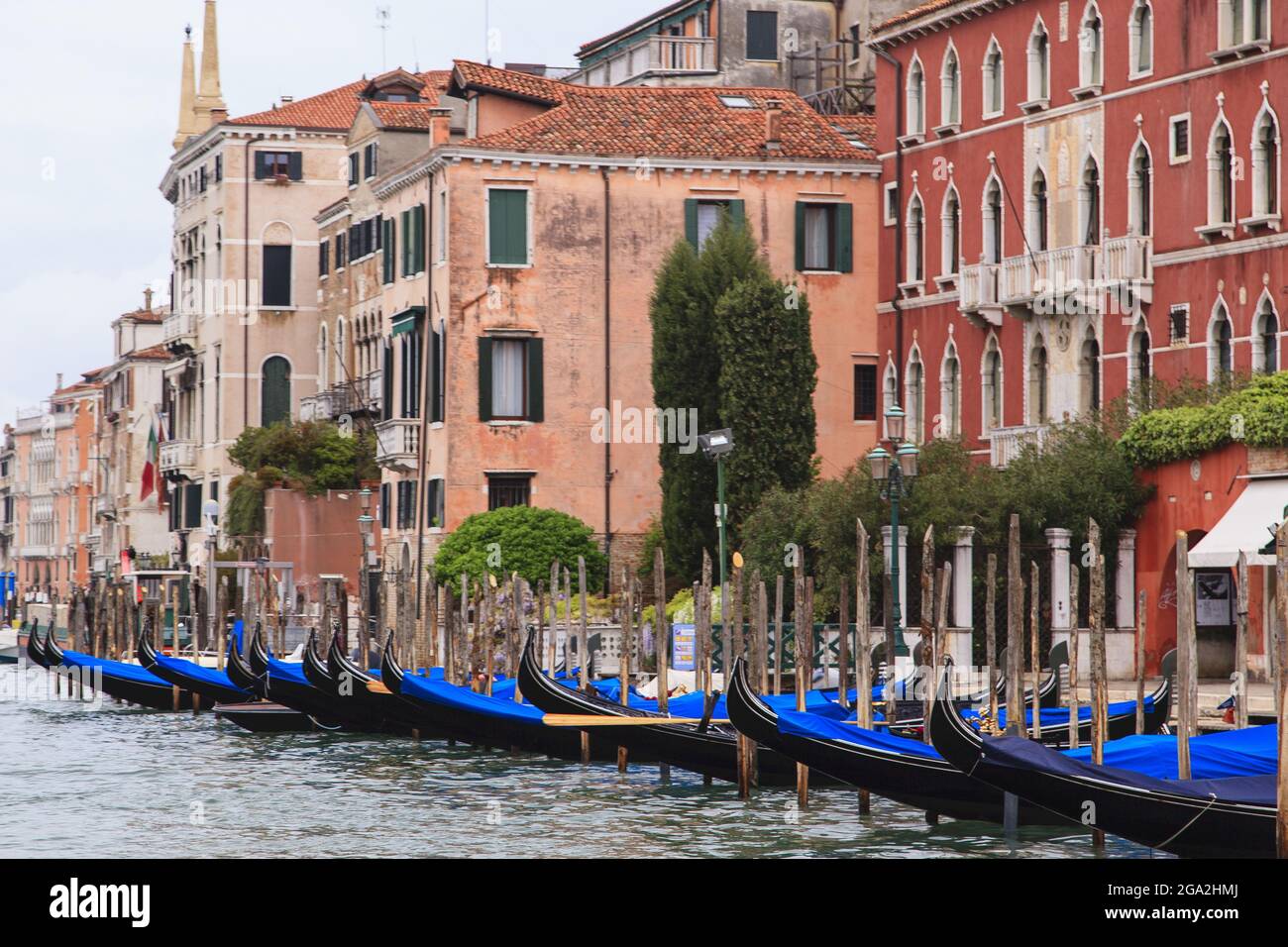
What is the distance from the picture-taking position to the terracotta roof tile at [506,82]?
108 feet

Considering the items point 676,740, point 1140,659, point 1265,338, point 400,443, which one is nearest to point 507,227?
point 400,443

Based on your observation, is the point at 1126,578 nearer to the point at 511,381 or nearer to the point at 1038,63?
the point at 1038,63

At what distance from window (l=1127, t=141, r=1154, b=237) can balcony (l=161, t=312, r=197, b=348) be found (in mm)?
24844

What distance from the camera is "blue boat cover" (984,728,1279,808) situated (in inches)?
537

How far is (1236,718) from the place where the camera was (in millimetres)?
16734

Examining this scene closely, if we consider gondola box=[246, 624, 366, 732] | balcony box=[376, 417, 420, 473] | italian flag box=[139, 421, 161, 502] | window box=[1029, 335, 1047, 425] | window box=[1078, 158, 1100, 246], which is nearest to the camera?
gondola box=[246, 624, 366, 732]

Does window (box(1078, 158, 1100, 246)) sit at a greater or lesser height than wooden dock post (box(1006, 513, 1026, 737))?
greater

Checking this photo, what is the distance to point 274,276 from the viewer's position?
44875 mm

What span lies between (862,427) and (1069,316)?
543cm

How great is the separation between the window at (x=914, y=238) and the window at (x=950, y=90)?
138 cm

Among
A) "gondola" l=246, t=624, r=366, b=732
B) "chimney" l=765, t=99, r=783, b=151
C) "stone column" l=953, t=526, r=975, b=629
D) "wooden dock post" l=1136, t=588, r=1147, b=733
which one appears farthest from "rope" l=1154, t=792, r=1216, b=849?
"chimney" l=765, t=99, r=783, b=151

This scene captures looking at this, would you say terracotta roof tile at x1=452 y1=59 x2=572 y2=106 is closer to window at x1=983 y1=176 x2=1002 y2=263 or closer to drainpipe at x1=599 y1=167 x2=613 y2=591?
drainpipe at x1=599 y1=167 x2=613 y2=591

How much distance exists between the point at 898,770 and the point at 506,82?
737 inches

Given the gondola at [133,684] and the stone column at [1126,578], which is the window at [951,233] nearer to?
the stone column at [1126,578]
